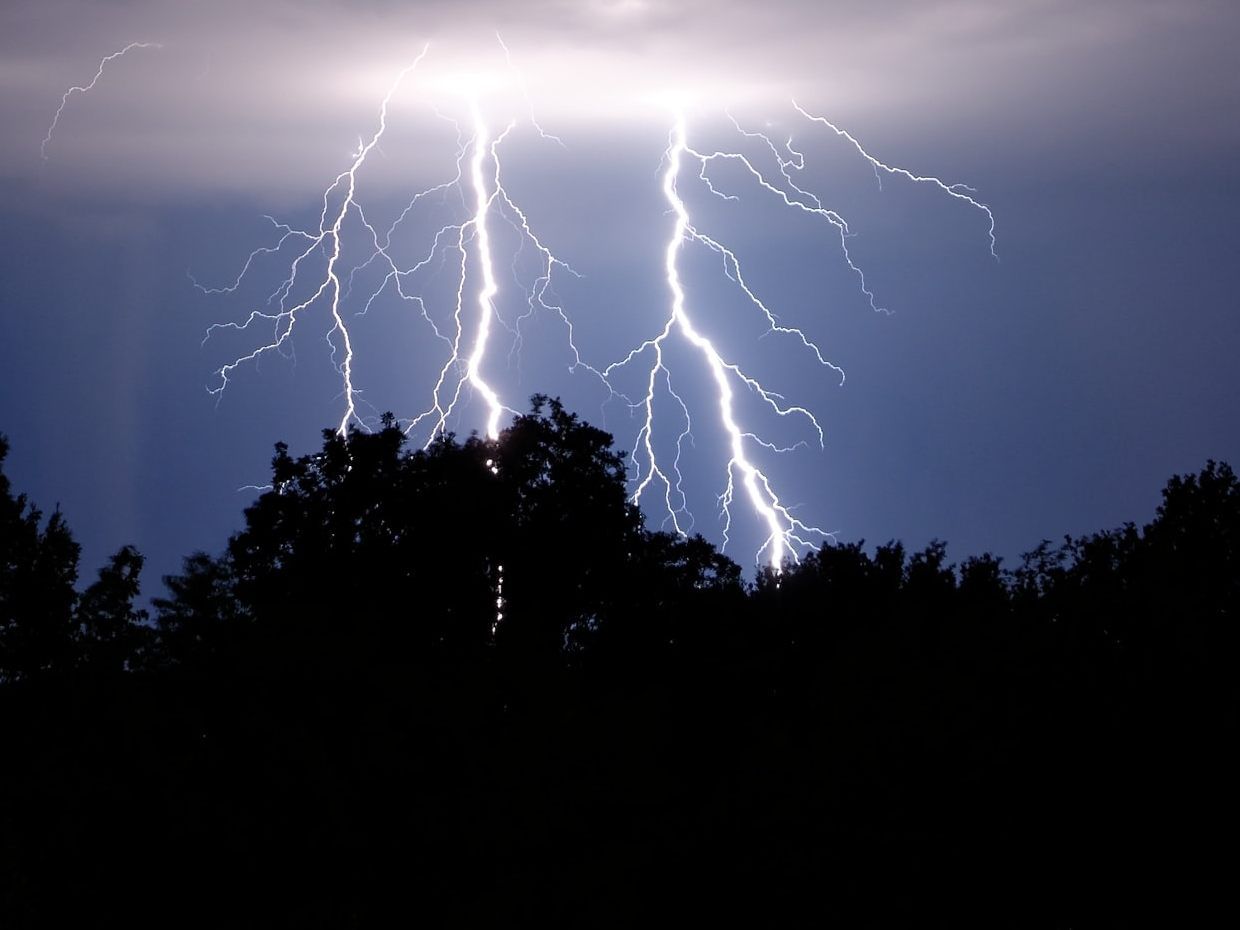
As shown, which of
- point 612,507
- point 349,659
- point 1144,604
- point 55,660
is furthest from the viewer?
point 612,507

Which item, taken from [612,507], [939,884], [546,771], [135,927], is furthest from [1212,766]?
[612,507]

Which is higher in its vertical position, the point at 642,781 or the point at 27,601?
the point at 27,601

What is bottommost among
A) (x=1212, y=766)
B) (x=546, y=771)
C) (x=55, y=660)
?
(x=546, y=771)

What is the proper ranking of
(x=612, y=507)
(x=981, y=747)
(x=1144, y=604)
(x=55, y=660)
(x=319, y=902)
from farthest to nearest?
(x=612, y=507)
(x=55, y=660)
(x=1144, y=604)
(x=981, y=747)
(x=319, y=902)

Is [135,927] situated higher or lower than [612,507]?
lower

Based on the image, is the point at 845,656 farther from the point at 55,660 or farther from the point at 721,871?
the point at 55,660

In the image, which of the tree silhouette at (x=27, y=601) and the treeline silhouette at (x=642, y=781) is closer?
the treeline silhouette at (x=642, y=781)

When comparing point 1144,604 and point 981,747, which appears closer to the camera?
point 981,747

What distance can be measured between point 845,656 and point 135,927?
22.2ft

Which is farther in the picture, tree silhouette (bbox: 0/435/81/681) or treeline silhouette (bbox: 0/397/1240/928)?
tree silhouette (bbox: 0/435/81/681)

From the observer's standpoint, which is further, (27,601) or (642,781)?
(27,601)

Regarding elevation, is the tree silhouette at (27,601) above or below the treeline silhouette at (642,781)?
above

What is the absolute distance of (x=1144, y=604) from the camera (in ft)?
38.0

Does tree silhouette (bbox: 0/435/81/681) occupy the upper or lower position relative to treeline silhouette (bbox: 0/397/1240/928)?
upper
